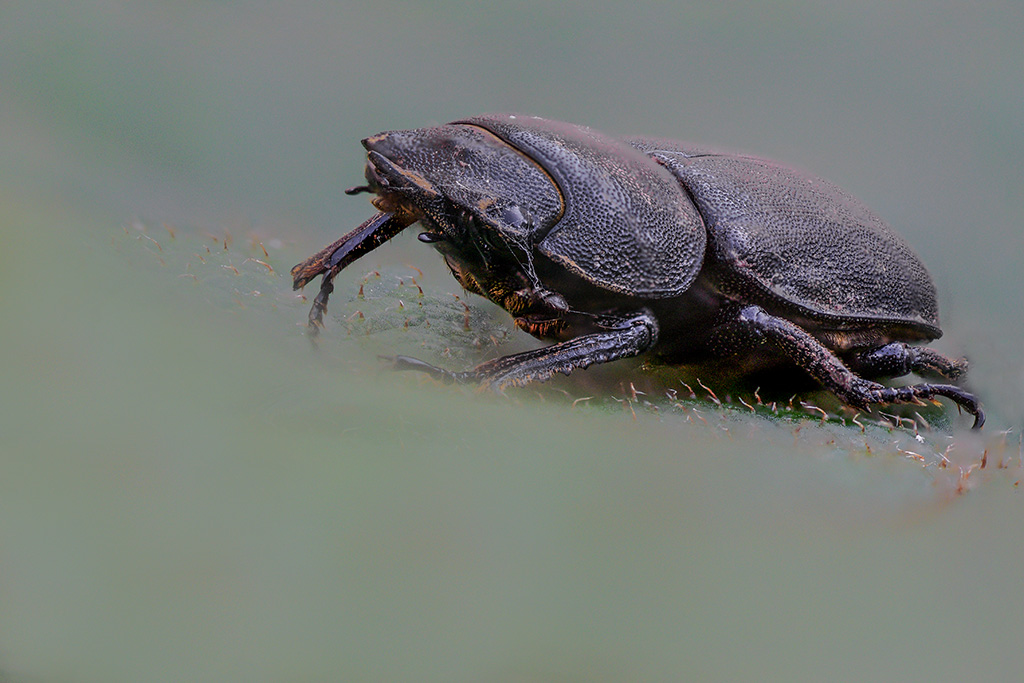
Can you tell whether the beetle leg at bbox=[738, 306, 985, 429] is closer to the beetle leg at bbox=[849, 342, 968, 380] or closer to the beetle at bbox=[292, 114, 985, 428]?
the beetle at bbox=[292, 114, 985, 428]

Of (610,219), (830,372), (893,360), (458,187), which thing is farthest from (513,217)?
(893,360)

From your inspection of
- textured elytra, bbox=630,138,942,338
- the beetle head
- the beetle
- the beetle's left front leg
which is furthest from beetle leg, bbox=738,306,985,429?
the beetle head

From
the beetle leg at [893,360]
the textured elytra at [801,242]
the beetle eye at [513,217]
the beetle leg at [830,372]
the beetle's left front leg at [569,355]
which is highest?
the beetle eye at [513,217]

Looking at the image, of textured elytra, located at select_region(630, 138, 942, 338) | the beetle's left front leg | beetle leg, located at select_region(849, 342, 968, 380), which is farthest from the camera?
beetle leg, located at select_region(849, 342, 968, 380)

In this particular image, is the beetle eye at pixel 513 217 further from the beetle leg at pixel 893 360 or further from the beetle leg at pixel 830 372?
the beetle leg at pixel 893 360

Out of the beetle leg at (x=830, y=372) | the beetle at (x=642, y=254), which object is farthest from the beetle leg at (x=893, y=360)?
the beetle leg at (x=830, y=372)

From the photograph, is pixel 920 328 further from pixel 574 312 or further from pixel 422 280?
pixel 422 280

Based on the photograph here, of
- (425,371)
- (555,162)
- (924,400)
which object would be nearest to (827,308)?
(924,400)
